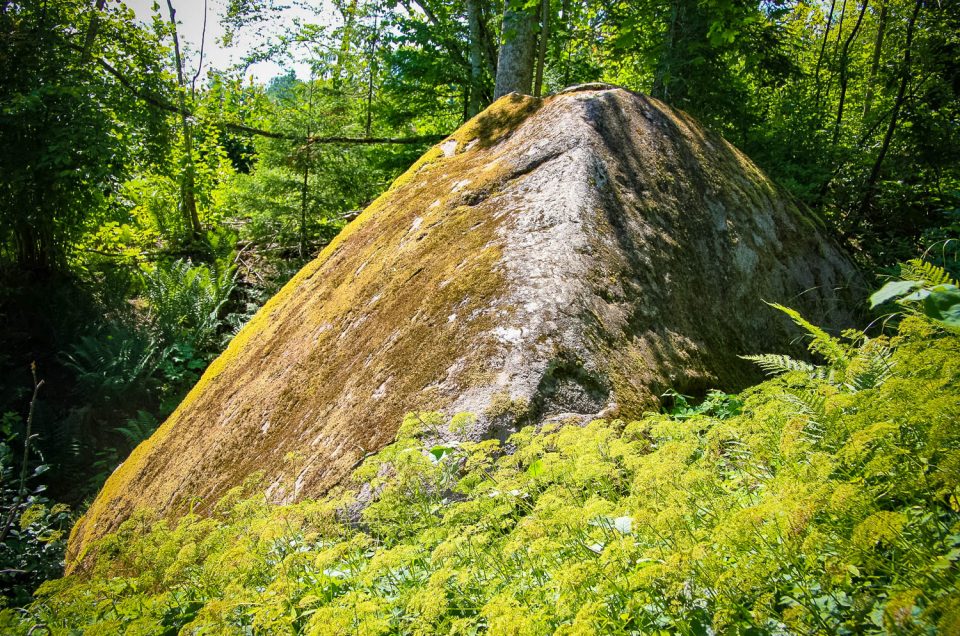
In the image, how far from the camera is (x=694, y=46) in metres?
7.03

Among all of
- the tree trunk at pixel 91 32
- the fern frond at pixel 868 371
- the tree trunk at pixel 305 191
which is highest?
the tree trunk at pixel 91 32

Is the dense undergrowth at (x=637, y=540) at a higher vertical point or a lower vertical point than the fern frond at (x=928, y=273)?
lower

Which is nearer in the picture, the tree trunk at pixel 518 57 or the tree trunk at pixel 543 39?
the tree trunk at pixel 543 39

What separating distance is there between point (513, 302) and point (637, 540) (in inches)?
58.4

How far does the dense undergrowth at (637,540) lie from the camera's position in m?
1.27

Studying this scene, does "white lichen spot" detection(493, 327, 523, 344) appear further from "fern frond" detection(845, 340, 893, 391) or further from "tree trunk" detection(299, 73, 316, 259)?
"tree trunk" detection(299, 73, 316, 259)

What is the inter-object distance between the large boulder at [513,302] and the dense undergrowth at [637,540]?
40 cm

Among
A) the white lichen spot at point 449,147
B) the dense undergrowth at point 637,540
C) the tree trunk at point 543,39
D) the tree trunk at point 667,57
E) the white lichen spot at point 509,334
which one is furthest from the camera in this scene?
the tree trunk at point 667,57

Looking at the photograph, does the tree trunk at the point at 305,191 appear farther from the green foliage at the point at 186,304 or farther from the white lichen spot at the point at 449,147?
the white lichen spot at the point at 449,147

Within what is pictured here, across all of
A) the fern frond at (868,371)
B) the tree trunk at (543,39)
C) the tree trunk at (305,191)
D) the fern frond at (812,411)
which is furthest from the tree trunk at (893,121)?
the tree trunk at (305,191)

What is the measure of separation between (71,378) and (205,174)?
4942 millimetres

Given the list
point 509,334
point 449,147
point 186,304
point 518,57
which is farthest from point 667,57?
point 186,304

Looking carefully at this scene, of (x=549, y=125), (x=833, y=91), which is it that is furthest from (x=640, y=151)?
(x=833, y=91)

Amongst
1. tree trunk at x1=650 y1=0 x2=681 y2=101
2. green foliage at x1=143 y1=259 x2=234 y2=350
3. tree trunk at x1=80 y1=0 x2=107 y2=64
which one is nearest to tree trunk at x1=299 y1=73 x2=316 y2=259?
green foliage at x1=143 y1=259 x2=234 y2=350
